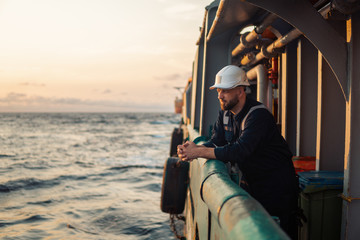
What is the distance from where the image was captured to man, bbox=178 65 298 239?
2.83m

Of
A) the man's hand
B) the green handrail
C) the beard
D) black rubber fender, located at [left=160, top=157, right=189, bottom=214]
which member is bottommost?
black rubber fender, located at [left=160, top=157, right=189, bottom=214]

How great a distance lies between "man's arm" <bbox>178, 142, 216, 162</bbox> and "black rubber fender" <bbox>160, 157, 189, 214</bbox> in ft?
9.26

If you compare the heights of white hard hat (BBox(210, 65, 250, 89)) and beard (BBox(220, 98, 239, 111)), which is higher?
white hard hat (BBox(210, 65, 250, 89))

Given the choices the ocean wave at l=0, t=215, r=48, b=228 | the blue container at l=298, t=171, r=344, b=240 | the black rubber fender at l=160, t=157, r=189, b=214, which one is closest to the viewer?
the blue container at l=298, t=171, r=344, b=240

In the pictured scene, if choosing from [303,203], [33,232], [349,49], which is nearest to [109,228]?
[33,232]

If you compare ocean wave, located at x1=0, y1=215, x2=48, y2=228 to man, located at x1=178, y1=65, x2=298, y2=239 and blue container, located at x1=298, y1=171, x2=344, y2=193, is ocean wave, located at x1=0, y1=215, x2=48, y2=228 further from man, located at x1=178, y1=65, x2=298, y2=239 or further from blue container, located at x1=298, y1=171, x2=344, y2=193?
blue container, located at x1=298, y1=171, x2=344, y2=193

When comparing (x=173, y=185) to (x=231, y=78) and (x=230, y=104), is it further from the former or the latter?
(x=231, y=78)

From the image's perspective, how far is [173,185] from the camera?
19.9ft

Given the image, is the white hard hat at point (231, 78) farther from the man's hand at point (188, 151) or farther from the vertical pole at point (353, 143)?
the vertical pole at point (353, 143)

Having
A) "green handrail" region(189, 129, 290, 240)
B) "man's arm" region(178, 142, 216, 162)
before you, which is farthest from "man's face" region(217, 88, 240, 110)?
"green handrail" region(189, 129, 290, 240)

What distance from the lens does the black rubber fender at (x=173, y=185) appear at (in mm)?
6078

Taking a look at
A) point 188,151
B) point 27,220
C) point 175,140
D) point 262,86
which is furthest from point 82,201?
point 188,151

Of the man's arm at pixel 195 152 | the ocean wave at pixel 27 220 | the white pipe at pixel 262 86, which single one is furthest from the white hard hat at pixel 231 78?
the ocean wave at pixel 27 220

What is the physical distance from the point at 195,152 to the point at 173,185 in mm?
3086
